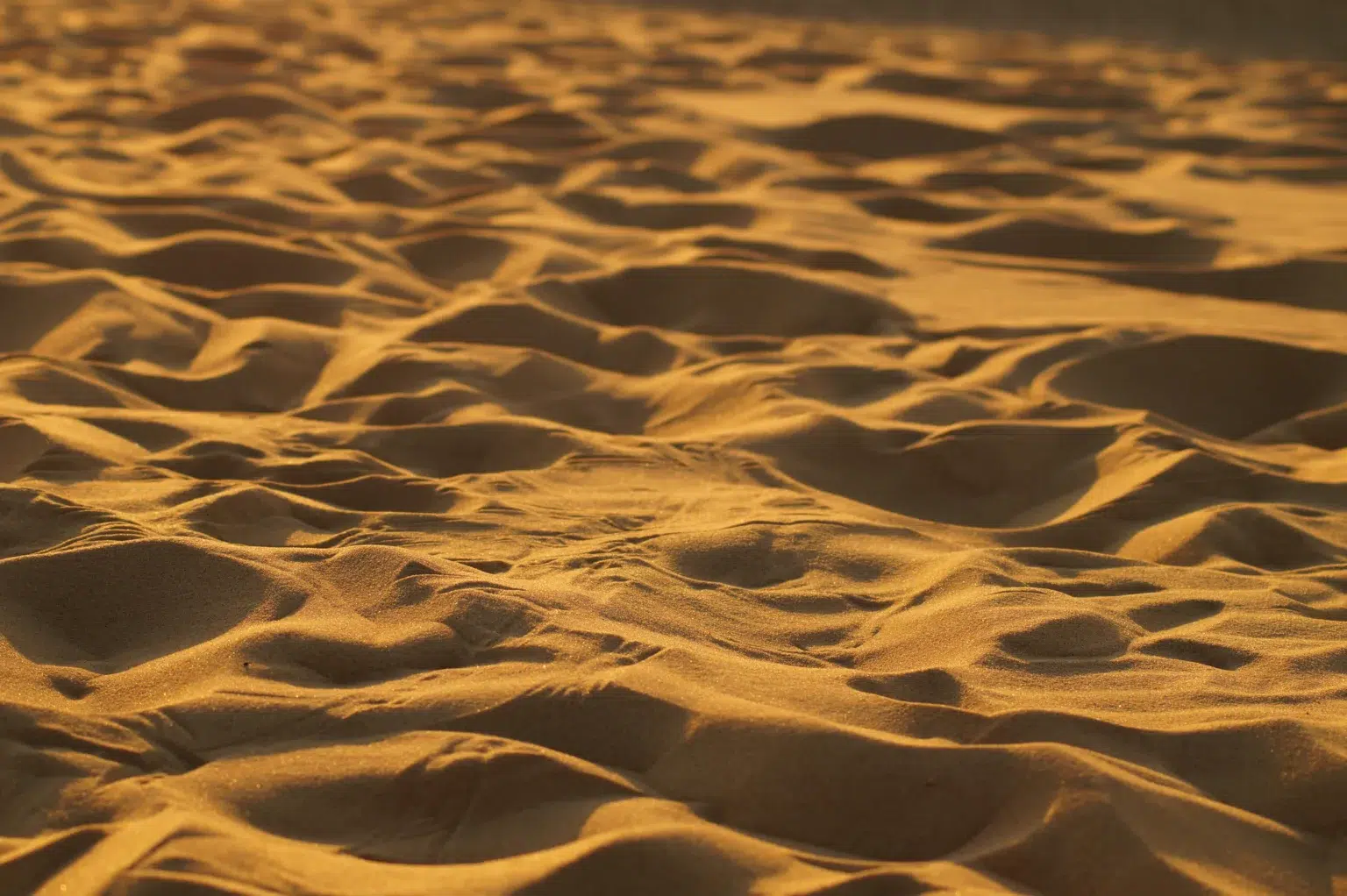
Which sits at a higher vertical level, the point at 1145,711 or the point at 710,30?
the point at 710,30

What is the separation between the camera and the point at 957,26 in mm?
8258

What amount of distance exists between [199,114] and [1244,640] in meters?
4.03

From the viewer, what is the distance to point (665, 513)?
80.8 inches

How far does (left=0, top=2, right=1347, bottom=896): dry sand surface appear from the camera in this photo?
1318mm

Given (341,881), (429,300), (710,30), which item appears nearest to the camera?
(341,881)

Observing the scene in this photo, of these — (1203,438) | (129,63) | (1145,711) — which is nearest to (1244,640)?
(1145,711)

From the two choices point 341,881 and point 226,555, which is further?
point 226,555

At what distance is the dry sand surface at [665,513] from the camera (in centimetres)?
132

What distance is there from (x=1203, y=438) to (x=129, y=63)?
4787 mm

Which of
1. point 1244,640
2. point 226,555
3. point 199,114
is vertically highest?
point 199,114

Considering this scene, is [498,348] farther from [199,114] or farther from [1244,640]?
[199,114]

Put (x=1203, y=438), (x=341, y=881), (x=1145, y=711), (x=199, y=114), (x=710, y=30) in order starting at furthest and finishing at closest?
(x=710, y=30) → (x=199, y=114) → (x=1203, y=438) → (x=1145, y=711) → (x=341, y=881)

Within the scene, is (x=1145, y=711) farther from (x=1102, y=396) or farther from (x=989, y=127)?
(x=989, y=127)

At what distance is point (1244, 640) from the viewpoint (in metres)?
1.71
